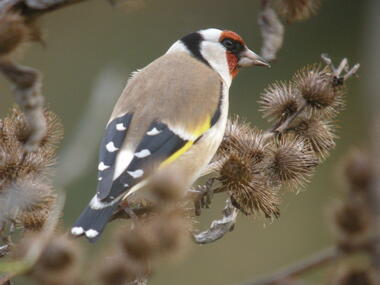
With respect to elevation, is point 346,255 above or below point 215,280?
above

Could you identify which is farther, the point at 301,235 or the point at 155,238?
the point at 301,235

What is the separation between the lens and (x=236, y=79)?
707 centimetres

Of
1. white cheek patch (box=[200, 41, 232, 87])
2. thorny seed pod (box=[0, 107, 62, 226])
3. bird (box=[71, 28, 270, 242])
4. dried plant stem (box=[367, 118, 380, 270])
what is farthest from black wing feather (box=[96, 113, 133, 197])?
dried plant stem (box=[367, 118, 380, 270])

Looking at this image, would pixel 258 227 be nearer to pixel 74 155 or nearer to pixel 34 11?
pixel 74 155

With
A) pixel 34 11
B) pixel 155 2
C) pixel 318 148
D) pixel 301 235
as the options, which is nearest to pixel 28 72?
pixel 34 11

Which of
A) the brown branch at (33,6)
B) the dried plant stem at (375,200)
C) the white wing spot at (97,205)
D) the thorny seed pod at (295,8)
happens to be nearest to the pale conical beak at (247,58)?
the thorny seed pod at (295,8)

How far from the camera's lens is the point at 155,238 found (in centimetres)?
152

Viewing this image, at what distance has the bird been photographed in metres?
2.68

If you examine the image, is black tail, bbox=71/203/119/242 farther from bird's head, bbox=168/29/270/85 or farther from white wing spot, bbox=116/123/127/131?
bird's head, bbox=168/29/270/85

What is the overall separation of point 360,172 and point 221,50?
2.50 metres

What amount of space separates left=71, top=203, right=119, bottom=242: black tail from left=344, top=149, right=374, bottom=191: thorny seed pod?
1.10 m

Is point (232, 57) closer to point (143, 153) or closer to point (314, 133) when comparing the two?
point (314, 133)

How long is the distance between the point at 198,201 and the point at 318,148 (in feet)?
1.65

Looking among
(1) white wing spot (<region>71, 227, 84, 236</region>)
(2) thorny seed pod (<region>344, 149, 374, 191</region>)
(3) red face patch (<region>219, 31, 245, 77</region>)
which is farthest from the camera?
(3) red face patch (<region>219, 31, 245, 77</region>)
